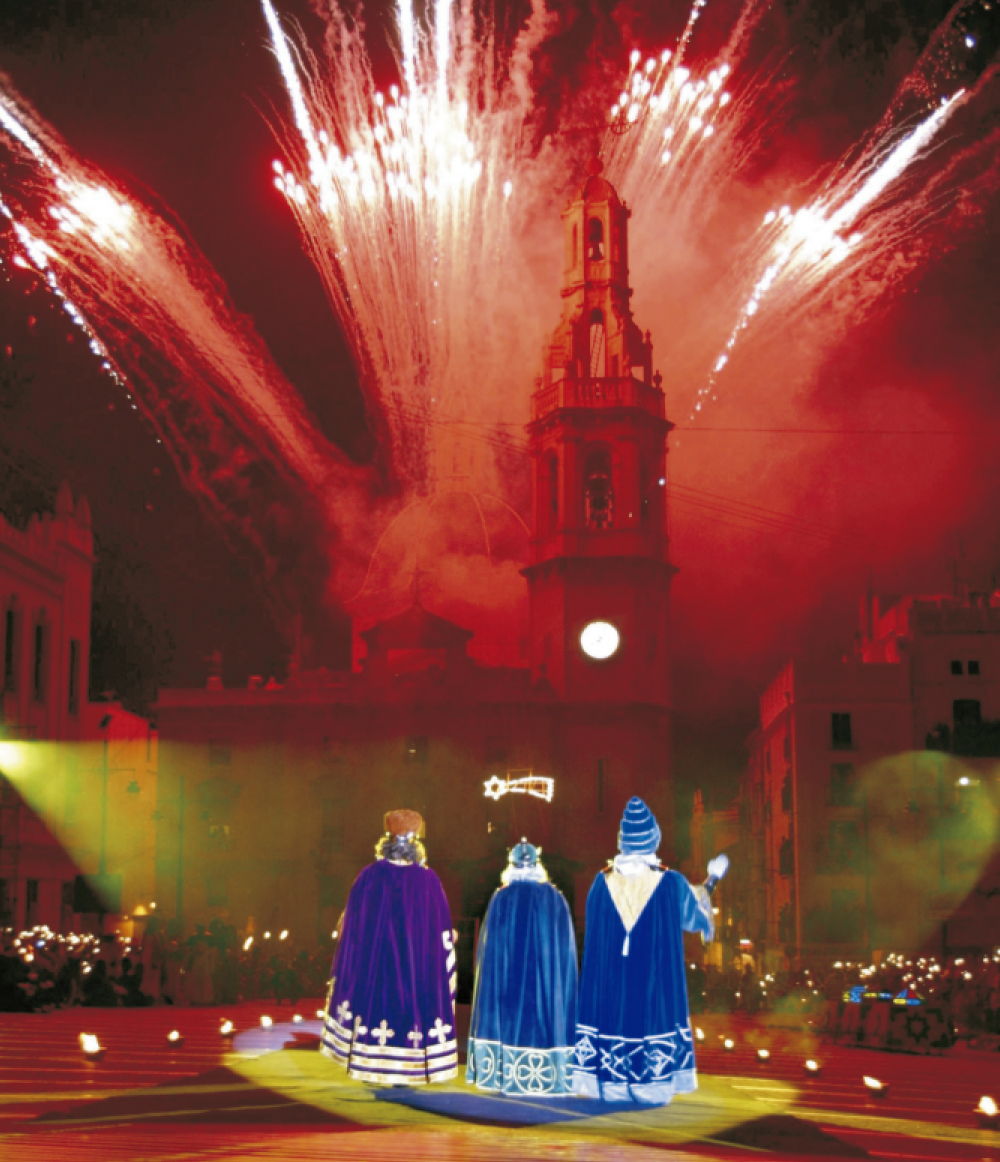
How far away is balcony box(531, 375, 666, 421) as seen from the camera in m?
44.8

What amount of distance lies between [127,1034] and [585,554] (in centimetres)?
3168

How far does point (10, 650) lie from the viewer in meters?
29.3

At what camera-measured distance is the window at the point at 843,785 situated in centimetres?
4294

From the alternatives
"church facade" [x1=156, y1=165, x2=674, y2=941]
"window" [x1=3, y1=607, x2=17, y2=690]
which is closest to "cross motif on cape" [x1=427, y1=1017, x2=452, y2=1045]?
"window" [x1=3, y1=607, x2=17, y2=690]

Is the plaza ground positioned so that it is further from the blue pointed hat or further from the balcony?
the balcony

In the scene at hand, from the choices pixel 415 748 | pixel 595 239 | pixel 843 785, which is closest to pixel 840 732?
pixel 843 785

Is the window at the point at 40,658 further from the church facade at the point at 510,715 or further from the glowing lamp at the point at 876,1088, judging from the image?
the glowing lamp at the point at 876,1088

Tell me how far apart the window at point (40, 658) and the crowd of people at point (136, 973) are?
29.3 feet

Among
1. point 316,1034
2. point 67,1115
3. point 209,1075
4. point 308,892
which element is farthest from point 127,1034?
point 308,892

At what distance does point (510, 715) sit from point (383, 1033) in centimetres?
3408

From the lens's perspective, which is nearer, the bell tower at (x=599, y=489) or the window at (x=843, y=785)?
the window at (x=843, y=785)

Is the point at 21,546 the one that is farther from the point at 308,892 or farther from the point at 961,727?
the point at 961,727

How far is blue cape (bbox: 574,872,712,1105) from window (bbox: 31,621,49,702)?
22.7m

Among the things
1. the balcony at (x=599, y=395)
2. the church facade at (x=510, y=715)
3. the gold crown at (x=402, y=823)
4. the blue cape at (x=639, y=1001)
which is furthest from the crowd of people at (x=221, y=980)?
the balcony at (x=599, y=395)
